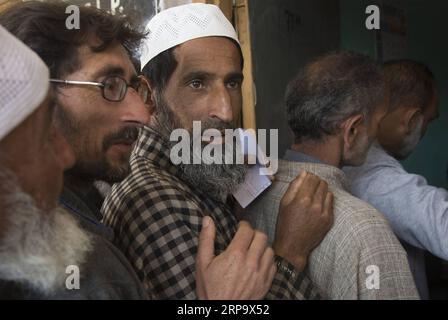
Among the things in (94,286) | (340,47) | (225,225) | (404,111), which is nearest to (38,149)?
(94,286)

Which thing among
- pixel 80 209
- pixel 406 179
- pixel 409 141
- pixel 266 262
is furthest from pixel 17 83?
pixel 409 141

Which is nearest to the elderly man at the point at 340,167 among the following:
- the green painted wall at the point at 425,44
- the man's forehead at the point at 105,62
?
the man's forehead at the point at 105,62

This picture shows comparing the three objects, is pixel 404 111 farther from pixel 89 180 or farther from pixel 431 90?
pixel 89 180

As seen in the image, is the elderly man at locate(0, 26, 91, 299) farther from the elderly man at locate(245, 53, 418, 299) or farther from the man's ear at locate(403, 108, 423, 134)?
the man's ear at locate(403, 108, 423, 134)

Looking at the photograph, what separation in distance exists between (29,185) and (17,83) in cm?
17

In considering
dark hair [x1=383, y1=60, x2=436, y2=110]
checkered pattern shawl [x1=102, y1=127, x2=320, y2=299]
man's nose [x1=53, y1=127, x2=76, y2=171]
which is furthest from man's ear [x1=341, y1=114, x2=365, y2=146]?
man's nose [x1=53, y1=127, x2=76, y2=171]

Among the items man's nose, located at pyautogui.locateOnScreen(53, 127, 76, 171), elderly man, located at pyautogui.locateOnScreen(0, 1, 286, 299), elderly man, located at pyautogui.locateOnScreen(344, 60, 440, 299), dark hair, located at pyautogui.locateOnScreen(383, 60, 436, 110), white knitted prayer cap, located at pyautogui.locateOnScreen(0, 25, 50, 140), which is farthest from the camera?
dark hair, located at pyautogui.locateOnScreen(383, 60, 436, 110)

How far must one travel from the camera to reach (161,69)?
1473 millimetres

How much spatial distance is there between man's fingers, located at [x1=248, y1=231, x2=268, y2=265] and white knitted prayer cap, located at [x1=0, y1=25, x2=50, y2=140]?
51cm

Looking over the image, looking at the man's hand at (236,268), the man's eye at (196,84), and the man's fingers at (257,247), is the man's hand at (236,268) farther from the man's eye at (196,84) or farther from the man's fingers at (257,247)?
the man's eye at (196,84)

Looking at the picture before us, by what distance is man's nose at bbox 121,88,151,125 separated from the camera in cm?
122

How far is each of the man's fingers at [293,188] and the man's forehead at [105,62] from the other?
50 centimetres

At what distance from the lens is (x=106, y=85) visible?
118 centimetres

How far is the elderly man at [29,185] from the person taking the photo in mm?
750
